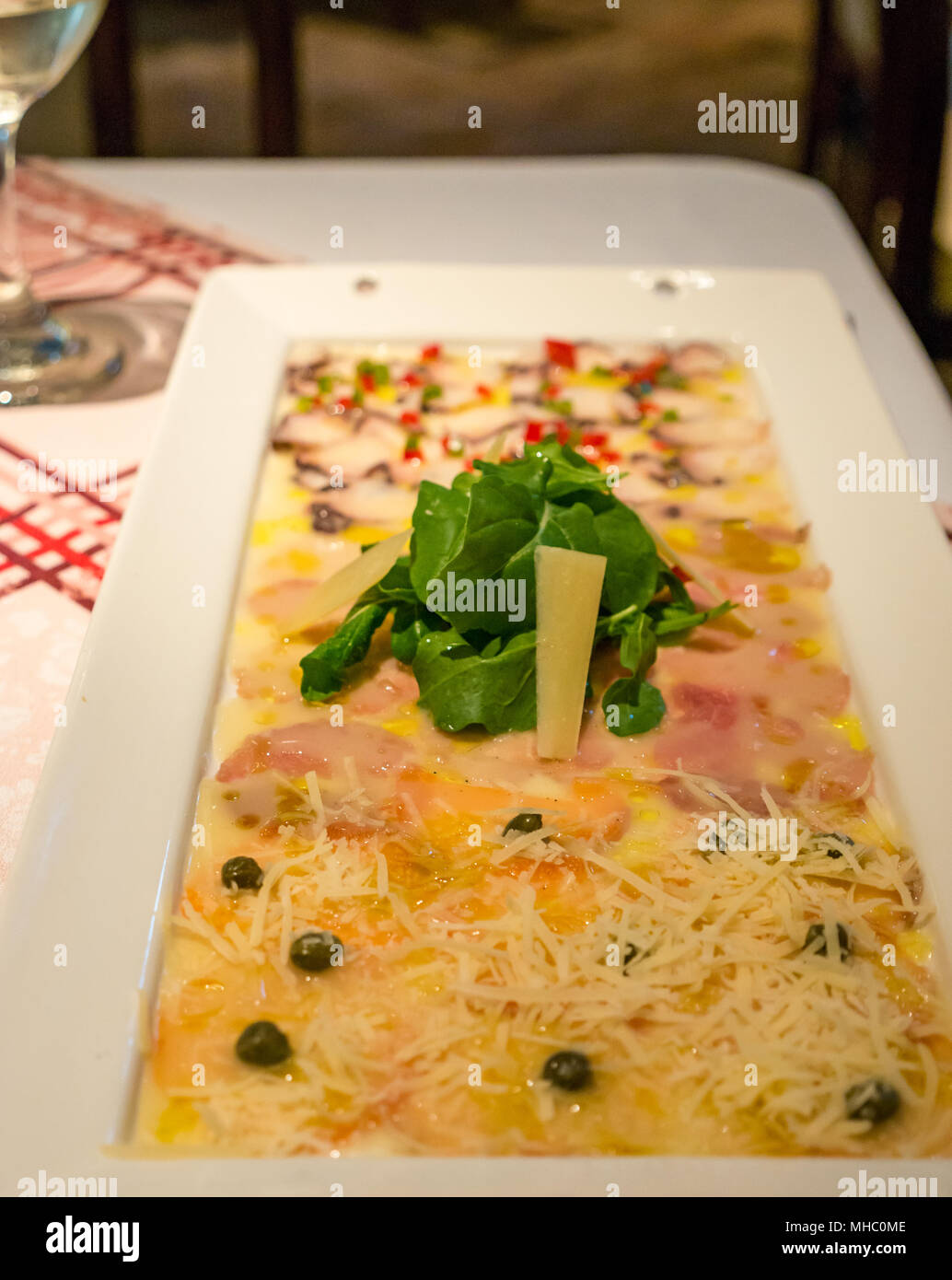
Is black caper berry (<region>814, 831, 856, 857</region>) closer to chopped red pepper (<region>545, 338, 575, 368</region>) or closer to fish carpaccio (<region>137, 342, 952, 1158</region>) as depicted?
fish carpaccio (<region>137, 342, 952, 1158</region>)

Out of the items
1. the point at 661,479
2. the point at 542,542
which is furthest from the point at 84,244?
the point at 542,542

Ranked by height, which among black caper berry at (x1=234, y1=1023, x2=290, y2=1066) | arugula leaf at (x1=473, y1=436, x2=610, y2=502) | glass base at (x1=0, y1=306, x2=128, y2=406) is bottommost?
glass base at (x1=0, y1=306, x2=128, y2=406)

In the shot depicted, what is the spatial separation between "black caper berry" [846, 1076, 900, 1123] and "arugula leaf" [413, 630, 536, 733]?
522 mm

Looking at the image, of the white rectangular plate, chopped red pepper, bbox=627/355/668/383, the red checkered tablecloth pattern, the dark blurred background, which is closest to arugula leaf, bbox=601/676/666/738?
the white rectangular plate

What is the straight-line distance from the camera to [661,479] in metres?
1.86

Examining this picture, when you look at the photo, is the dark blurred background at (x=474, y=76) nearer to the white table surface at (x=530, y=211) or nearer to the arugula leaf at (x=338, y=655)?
the white table surface at (x=530, y=211)

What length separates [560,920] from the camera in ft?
3.84

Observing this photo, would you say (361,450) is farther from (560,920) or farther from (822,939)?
(822,939)

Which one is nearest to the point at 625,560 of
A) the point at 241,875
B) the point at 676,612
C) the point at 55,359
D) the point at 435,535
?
the point at 676,612

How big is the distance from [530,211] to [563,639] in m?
1.51

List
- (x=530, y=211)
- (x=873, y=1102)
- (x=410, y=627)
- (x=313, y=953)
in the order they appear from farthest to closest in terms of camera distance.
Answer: (x=530, y=211) → (x=410, y=627) → (x=313, y=953) → (x=873, y=1102)

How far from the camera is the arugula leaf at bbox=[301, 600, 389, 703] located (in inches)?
56.4

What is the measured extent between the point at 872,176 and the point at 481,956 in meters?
2.66
